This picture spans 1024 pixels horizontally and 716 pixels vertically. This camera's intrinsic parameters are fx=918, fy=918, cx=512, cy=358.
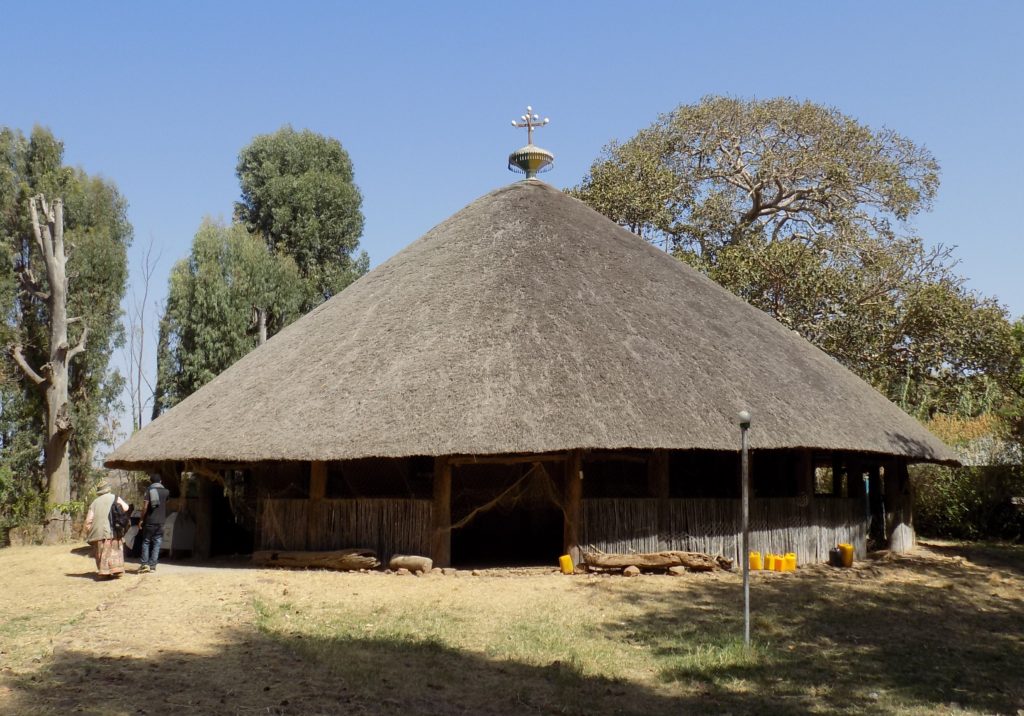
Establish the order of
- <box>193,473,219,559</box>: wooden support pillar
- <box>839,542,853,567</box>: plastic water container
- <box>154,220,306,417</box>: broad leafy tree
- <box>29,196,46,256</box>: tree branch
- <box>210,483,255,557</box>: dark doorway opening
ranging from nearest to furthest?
1. <box>839,542,853,567</box>: plastic water container
2. <box>193,473,219,559</box>: wooden support pillar
3. <box>210,483,255,557</box>: dark doorway opening
4. <box>29,196,46,256</box>: tree branch
5. <box>154,220,306,417</box>: broad leafy tree

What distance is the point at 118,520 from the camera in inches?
508

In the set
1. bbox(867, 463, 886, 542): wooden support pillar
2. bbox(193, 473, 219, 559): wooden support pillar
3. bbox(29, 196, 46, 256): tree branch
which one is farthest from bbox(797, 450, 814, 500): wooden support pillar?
bbox(29, 196, 46, 256): tree branch

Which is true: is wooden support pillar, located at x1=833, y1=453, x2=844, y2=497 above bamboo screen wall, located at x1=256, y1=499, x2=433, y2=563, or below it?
above

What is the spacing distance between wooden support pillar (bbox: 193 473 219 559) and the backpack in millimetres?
2931

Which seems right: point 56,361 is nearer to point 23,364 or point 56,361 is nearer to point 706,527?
point 23,364

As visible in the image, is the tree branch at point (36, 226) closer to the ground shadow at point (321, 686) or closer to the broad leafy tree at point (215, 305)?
the broad leafy tree at point (215, 305)

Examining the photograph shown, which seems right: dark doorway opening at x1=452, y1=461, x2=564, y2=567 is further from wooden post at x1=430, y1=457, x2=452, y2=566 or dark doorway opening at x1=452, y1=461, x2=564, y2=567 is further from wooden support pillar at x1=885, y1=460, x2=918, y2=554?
wooden support pillar at x1=885, y1=460, x2=918, y2=554

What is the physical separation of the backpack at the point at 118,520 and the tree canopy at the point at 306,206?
2195 centimetres

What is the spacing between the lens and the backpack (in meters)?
12.9

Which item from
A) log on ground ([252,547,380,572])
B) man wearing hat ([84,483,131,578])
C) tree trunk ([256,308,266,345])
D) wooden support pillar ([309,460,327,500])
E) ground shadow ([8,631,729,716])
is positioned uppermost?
tree trunk ([256,308,266,345])

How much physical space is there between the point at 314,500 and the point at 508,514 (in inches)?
181

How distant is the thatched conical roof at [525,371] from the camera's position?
1323 centimetres

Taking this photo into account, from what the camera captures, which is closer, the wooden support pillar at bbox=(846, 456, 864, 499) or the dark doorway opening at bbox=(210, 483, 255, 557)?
the dark doorway opening at bbox=(210, 483, 255, 557)

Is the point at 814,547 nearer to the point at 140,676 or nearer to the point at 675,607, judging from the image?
the point at 675,607
